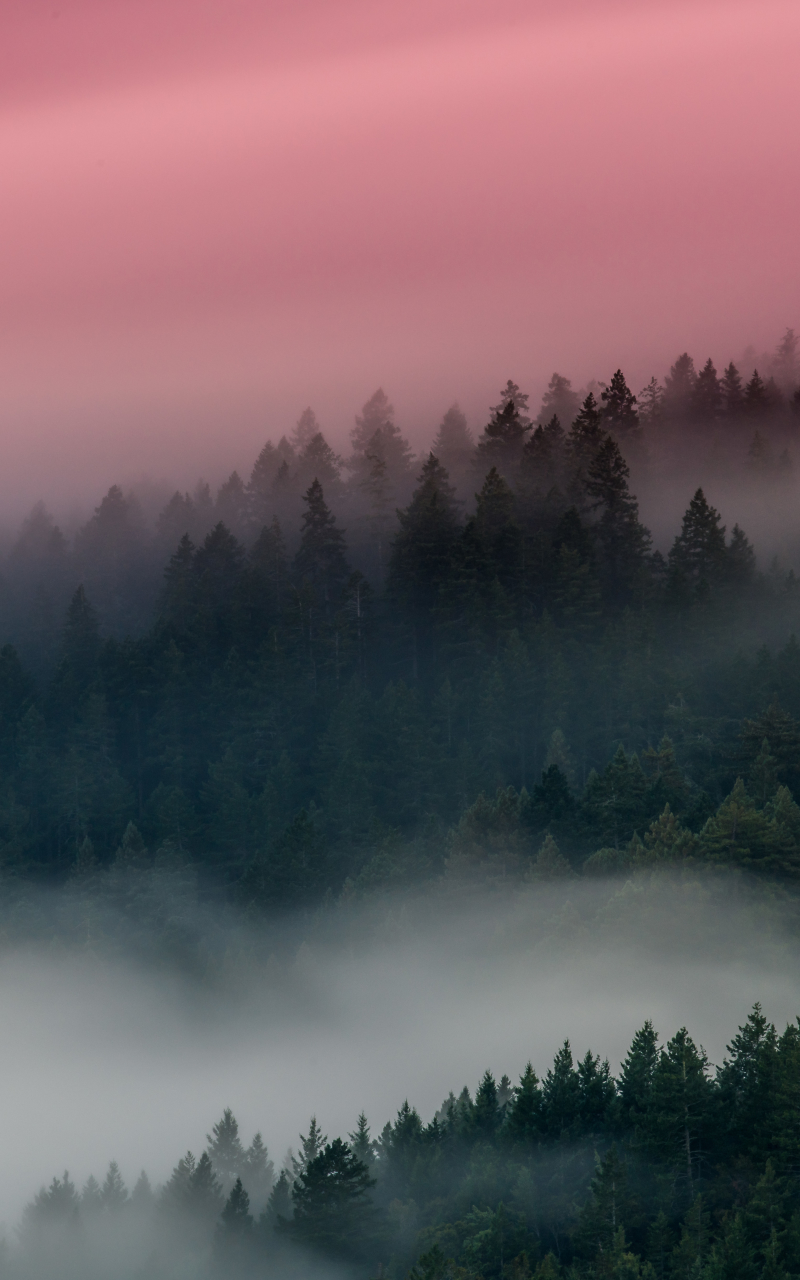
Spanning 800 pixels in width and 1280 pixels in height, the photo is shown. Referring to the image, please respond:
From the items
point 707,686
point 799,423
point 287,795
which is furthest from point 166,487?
point 707,686

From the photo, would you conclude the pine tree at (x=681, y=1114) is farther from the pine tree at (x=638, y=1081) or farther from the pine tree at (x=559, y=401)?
the pine tree at (x=559, y=401)

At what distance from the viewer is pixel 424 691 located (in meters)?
106

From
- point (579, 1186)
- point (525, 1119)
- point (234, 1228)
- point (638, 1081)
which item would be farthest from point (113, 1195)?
point (638, 1081)

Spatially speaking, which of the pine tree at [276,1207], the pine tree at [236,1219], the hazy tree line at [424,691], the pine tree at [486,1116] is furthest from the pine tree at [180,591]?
the pine tree at [486,1116]

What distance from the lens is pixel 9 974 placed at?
94750 mm

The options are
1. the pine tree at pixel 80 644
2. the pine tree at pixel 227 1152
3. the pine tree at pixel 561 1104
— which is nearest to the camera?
the pine tree at pixel 561 1104

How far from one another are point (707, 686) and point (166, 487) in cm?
10463

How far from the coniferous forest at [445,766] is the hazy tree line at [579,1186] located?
0.42ft

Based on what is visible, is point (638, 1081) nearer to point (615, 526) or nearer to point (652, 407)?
point (615, 526)

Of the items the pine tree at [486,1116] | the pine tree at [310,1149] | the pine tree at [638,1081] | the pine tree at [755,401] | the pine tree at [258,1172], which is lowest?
the pine tree at [258,1172]

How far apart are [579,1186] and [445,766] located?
4668cm

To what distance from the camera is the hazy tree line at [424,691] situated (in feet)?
261

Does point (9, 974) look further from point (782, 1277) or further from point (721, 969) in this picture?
point (782, 1277)

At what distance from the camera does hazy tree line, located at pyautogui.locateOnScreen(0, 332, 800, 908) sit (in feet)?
261
